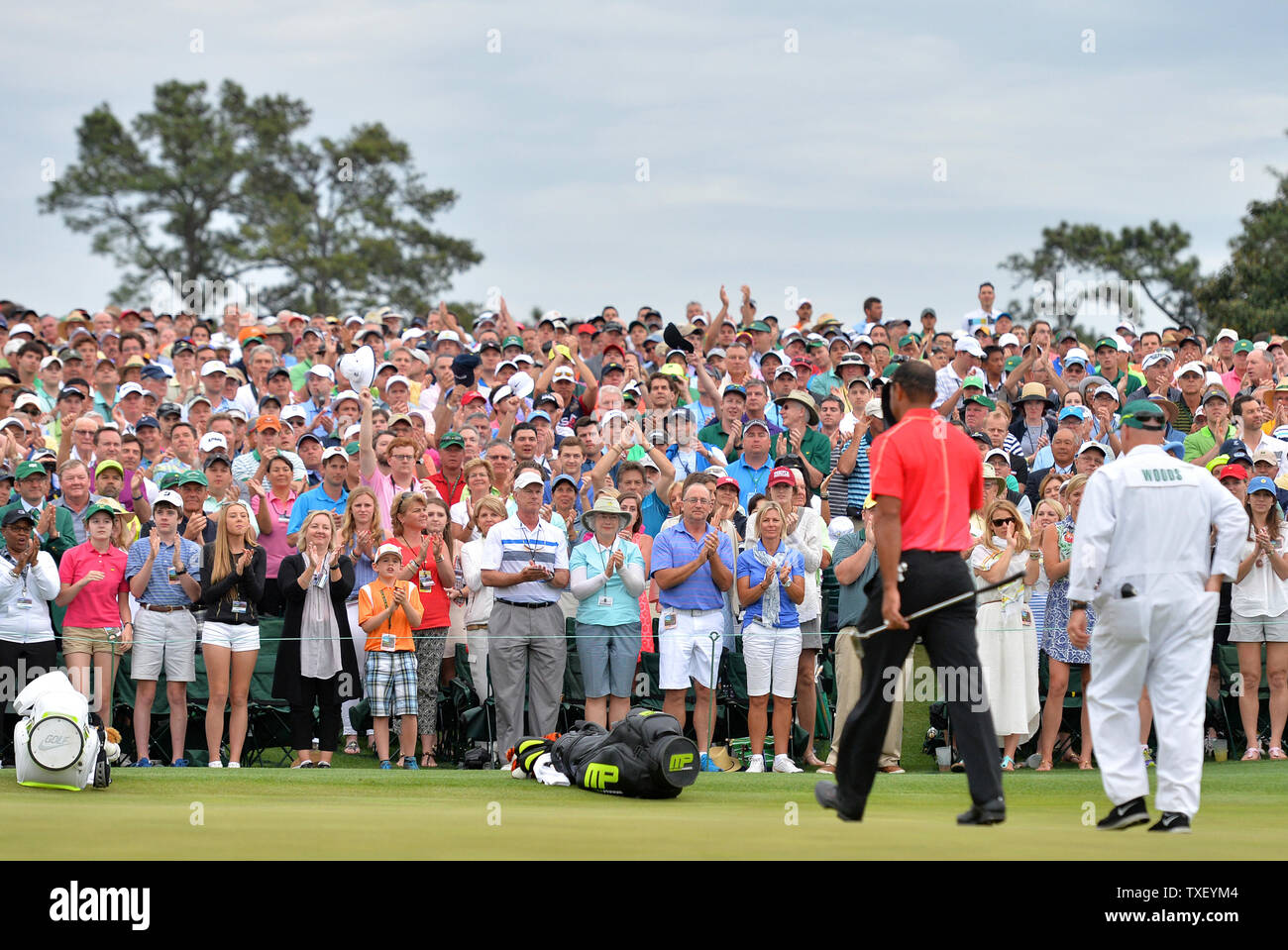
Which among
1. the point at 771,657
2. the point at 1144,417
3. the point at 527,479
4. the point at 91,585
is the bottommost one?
the point at 771,657

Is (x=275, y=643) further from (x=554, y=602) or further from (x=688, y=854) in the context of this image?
(x=688, y=854)

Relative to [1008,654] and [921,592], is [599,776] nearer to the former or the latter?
[921,592]

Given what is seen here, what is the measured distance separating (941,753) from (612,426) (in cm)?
494

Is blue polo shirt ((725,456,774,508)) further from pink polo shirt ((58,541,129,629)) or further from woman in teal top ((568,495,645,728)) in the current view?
pink polo shirt ((58,541,129,629))

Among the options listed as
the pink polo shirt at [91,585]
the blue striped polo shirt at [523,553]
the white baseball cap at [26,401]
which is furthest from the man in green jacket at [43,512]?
the blue striped polo shirt at [523,553]

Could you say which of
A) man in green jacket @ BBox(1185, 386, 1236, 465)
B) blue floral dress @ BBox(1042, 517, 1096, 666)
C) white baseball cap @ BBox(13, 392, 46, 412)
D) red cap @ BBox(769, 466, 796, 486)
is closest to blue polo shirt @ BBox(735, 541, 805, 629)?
red cap @ BBox(769, 466, 796, 486)

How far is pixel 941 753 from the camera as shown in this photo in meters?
14.6

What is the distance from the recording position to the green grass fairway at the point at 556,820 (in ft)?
25.3

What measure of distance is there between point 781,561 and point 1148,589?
5502 millimetres

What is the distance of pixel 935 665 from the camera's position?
864cm

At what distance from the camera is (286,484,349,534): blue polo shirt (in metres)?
15.1

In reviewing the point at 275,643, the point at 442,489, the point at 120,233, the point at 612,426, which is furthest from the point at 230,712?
the point at 120,233

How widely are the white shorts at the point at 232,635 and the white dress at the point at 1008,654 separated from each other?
20.9 ft
